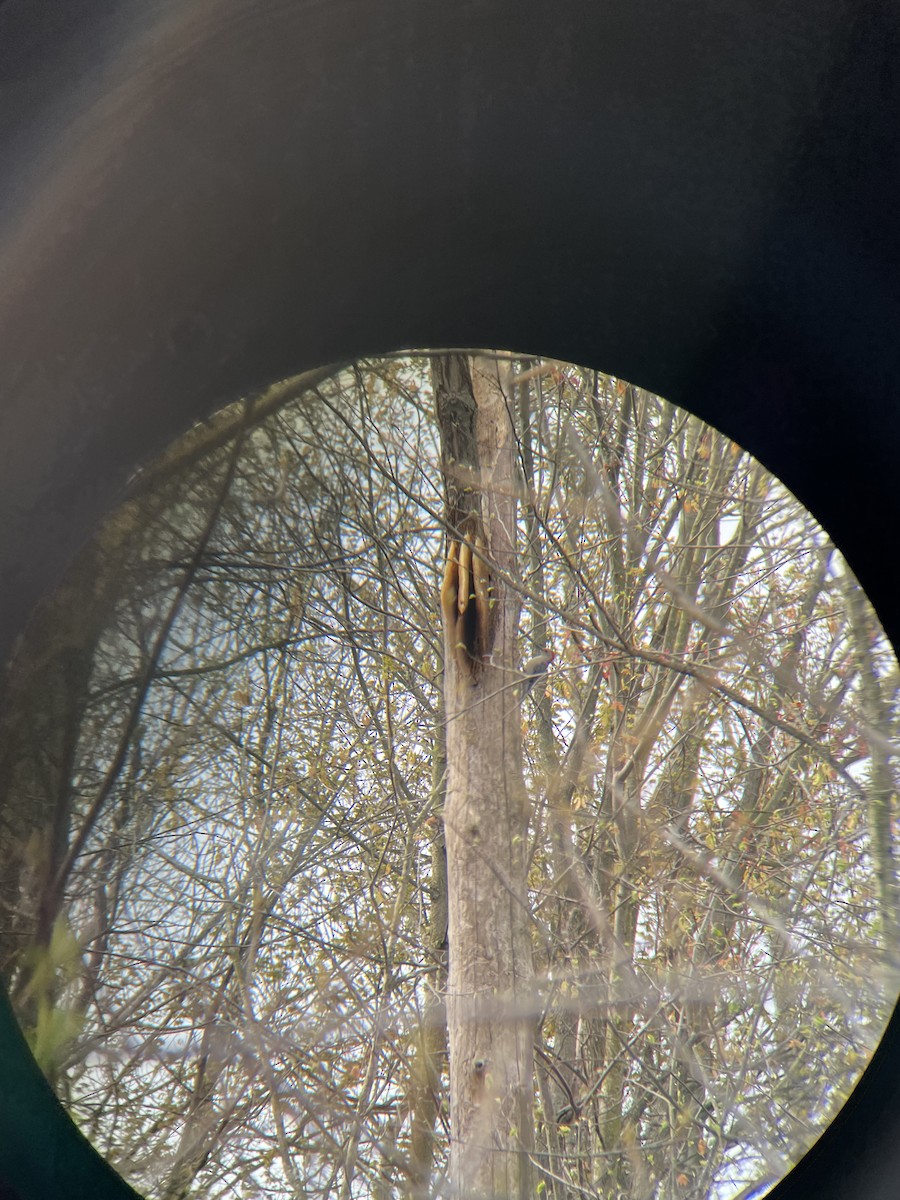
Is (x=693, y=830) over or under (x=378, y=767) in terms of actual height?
under

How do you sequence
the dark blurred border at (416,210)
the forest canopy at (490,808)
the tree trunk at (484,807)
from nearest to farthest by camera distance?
the dark blurred border at (416,210) → the forest canopy at (490,808) → the tree trunk at (484,807)

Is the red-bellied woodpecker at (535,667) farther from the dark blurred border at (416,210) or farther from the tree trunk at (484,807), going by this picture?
the dark blurred border at (416,210)

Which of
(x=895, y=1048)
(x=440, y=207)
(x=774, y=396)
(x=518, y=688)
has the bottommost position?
(x=895, y=1048)

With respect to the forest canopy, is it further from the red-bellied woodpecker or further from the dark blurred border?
Answer: the dark blurred border

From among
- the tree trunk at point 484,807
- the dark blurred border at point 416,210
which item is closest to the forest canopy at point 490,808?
the tree trunk at point 484,807

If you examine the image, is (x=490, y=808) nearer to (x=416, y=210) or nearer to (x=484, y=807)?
(x=484, y=807)

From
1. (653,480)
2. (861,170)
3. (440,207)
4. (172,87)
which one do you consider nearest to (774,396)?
(861,170)

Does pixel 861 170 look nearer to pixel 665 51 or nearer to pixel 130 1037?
pixel 665 51
